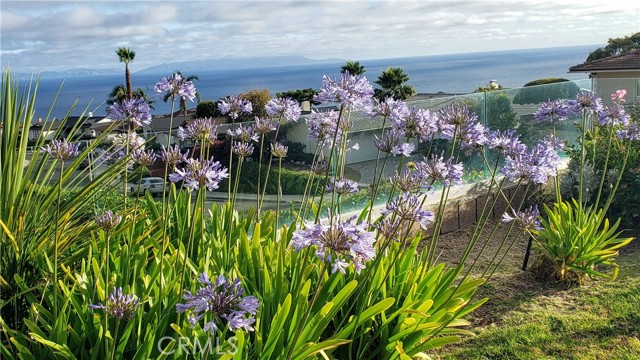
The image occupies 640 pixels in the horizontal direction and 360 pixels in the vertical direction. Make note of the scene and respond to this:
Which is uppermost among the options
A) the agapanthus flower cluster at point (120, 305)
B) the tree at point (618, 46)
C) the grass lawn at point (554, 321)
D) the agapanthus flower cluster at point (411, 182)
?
the tree at point (618, 46)

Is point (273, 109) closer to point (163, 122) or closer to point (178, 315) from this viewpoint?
point (178, 315)

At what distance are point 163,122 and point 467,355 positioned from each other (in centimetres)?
5622

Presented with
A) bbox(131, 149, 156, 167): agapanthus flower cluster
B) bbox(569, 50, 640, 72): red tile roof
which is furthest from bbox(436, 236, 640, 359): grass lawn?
bbox(569, 50, 640, 72): red tile roof

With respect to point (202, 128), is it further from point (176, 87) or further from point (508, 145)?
point (508, 145)

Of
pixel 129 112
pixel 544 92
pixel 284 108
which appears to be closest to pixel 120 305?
pixel 129 112

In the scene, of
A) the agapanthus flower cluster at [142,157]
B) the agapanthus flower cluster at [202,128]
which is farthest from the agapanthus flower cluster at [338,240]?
the agapanthus flower cluster at [142,157]

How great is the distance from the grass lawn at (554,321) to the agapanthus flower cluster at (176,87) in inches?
84.6

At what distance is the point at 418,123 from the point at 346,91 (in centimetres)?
64

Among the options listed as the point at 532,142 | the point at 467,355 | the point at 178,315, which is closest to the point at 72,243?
the point at 178,315

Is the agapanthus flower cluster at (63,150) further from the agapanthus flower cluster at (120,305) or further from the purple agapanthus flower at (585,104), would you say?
the purple agapanthus flower at (585,104)

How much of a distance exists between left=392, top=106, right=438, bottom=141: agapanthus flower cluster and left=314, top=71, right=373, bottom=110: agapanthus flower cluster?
0.45 meters

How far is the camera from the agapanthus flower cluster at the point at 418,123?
10.9 ft

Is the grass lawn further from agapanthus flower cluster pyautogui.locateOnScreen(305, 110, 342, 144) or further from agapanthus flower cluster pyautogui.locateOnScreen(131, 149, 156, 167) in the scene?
agapanthus flower cluster pyautogui.locateOnScreen(131, 149, 156, 167)

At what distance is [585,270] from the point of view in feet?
16.3
